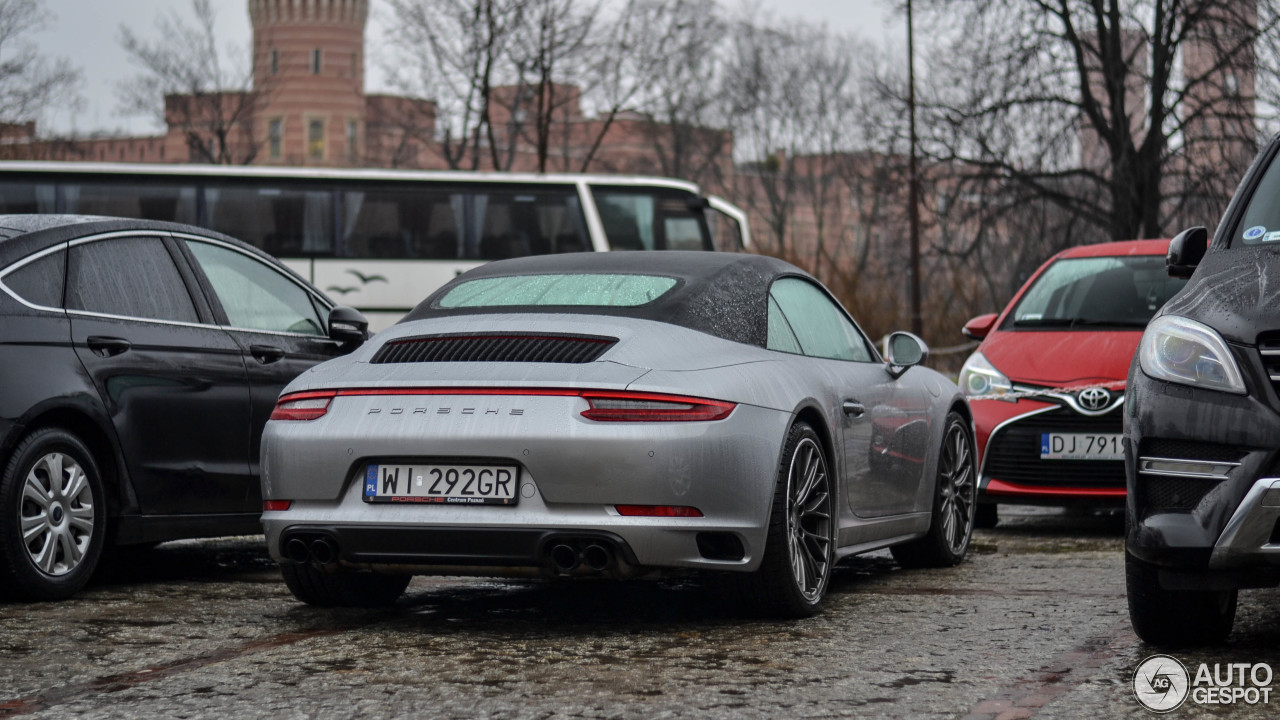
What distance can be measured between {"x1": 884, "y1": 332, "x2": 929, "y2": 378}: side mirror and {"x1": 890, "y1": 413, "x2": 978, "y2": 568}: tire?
0.52m

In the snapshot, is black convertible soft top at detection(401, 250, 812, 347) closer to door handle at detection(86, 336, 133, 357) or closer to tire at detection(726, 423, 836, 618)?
tire at detection(726, 423, 836, 618)

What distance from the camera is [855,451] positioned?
242 inches

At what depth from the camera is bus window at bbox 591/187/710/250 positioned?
23578mm

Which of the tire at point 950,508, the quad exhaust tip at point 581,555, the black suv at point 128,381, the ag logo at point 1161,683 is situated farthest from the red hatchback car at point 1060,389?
the quad exhaust tip at point 581,555

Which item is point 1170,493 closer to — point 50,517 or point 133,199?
point 50,517

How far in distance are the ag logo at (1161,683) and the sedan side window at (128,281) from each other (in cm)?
408

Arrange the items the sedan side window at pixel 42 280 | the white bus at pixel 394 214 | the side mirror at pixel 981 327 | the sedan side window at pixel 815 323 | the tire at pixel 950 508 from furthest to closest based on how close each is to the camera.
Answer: the white bus at pixel 394 214, the side mirror at pixel 981 327, the tire at pixel 950 508, the sedan side window at pixel 815 323, the sedan side window at pixel 42 280

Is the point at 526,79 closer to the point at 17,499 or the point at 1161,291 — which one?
the point at 1161,291

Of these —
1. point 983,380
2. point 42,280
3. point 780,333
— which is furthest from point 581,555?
point 983,380

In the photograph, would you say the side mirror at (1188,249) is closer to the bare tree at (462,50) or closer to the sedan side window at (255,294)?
the sedan side window at (255,294)

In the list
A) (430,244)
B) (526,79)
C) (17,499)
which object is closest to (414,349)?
(17,499)

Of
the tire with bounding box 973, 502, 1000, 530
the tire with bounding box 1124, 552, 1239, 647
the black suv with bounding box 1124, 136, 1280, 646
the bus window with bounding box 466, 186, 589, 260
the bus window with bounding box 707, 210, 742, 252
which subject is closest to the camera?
the black suv with bounding box 1124, 136, 1280, 646

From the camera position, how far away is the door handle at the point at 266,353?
7.07 metres

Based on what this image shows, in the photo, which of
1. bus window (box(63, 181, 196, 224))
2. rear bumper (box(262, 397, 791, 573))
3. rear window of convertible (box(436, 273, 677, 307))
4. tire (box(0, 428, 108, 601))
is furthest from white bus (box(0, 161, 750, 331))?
rear bumper (box(262, 397, 791, 573))
